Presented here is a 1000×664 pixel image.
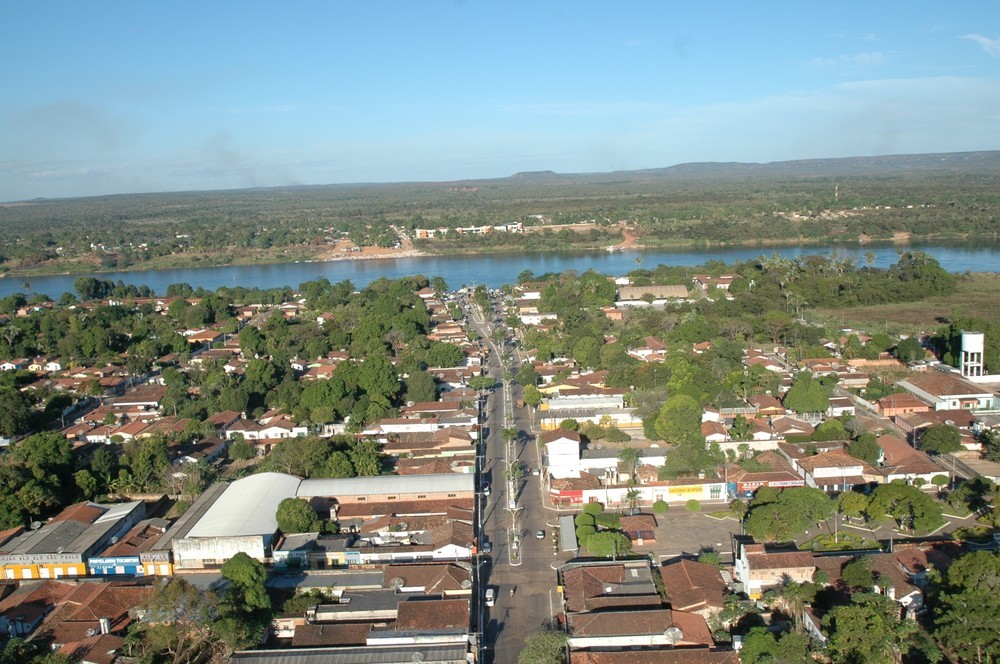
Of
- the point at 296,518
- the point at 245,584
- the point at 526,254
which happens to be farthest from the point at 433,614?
the point at 526,254

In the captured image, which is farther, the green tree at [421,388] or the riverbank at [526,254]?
the riverbank at [526,254]

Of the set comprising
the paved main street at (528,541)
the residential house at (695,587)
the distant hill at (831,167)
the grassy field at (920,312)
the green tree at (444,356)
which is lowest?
the paved main street at (528,541)

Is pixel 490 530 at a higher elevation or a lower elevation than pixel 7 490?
lower

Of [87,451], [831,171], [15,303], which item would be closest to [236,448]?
[87,451]

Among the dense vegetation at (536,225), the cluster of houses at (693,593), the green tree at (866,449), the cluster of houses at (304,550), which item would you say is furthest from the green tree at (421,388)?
the dense vegetation at (536,225)

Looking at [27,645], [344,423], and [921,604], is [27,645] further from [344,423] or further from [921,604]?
[921,604]

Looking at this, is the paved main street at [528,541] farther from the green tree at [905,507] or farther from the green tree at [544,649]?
the green tree at [544,649]
